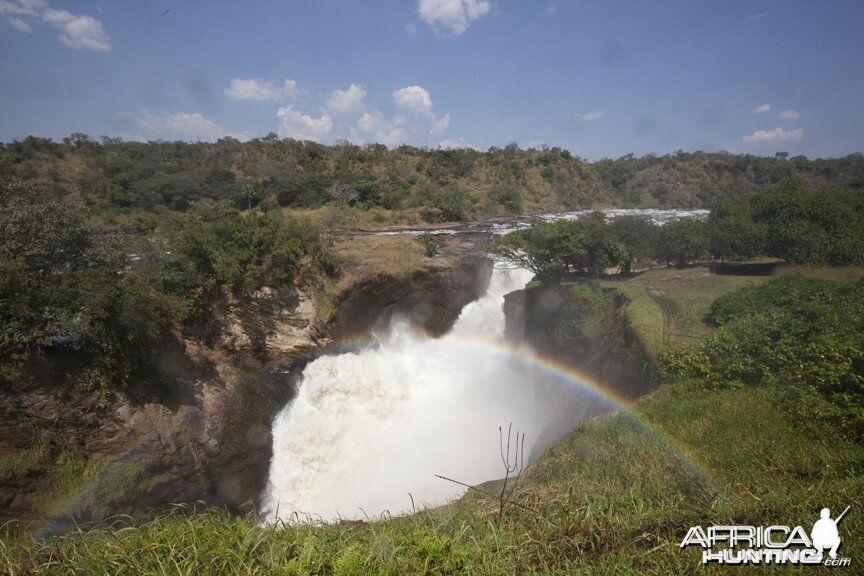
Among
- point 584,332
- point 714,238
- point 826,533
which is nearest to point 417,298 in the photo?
point 584,332

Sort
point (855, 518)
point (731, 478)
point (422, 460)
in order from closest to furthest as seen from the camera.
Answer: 1. point (855, 518)
2. point (731, 478)
3. point (422, 460)

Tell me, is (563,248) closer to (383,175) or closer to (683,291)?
(683,291)

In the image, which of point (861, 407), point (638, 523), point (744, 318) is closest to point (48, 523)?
point (638, 523)

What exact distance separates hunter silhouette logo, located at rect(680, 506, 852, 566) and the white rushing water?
9942 millimetres

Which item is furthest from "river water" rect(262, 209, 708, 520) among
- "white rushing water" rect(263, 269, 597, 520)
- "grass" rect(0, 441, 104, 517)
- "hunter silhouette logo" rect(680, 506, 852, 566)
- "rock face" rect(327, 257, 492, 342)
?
"hunter silhouette logo" rect(680, 506, 852, 566)

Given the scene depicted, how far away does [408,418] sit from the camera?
17.6 m

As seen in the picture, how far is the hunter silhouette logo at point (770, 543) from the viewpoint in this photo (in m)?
3.33

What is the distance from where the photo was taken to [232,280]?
1469 centimetres

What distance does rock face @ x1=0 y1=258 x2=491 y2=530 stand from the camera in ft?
32.6

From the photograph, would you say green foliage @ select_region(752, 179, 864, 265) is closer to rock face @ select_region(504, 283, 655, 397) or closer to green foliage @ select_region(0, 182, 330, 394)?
rock face @ select_region(504, 283, 655, 397)

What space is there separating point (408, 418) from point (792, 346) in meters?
13.1

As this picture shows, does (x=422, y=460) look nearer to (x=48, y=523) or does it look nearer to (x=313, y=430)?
(x=313, y=430)

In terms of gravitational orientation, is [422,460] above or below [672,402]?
below

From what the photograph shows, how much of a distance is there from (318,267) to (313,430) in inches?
250
